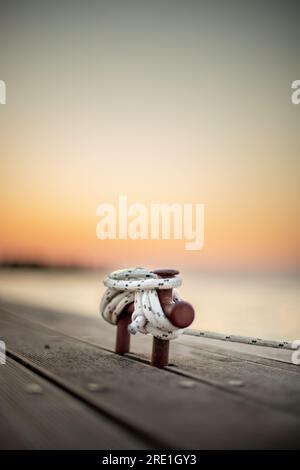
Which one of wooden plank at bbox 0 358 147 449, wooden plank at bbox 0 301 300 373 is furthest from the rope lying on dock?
wooden plank at bbox 0 358 147 449

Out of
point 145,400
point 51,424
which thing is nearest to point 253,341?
point 145,400

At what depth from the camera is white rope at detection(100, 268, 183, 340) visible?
182cm

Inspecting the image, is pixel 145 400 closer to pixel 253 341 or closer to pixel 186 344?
pixel 253 341

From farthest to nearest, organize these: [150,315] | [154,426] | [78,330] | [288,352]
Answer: [78,330], [288,352], [150,315], [154,426]

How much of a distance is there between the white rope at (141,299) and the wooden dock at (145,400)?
0.58 feet

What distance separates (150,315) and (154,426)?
2.53 feet

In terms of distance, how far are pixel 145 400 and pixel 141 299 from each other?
2.24 ft

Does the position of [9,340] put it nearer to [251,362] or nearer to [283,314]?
[251,362]

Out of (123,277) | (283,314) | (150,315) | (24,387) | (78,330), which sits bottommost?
(283,314)

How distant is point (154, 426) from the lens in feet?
3.51

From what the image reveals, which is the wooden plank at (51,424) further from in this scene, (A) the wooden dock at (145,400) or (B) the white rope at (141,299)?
(B) the white rope at (141,299)

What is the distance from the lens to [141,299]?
193 centimetres
